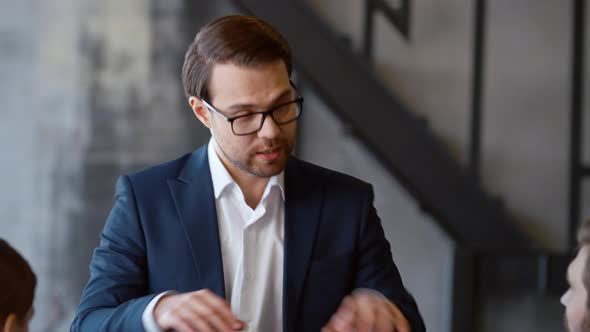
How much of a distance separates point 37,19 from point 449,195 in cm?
208

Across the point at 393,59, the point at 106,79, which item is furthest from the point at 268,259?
the point at 393,59

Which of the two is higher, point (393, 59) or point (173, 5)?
point (173, 5)

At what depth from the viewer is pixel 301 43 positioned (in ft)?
12.0

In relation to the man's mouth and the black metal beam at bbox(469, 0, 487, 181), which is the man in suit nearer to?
the man's mouth

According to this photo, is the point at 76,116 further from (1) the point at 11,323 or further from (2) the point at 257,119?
(1) the point at 11,323

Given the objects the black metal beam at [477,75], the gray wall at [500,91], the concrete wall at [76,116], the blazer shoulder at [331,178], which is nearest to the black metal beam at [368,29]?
the gray wall at [500,91]

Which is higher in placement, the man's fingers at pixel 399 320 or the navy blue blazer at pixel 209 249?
the navy blue blazer at pixel 209 249

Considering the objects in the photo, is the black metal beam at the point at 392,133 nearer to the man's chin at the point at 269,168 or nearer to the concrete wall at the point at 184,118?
the concrete wall at the point at 184,118

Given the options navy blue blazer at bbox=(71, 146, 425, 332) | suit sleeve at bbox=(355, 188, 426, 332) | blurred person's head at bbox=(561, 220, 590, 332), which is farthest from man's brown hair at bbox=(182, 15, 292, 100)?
blurred person's head at bbox=(561, 220, 590, 332)

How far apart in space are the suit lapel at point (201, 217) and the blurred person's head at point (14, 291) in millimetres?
339

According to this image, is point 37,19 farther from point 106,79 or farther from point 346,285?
point 346,285

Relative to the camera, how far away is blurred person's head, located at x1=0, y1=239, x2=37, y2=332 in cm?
150

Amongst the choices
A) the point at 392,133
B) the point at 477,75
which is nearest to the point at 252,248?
the point at 392,133

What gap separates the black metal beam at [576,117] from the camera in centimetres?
374
